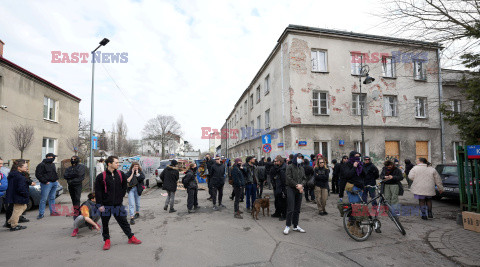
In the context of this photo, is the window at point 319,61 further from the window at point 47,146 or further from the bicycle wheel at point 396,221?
the window at point 47,146

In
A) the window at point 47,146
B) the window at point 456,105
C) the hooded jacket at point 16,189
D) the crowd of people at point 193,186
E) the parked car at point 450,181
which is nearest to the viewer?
the crowd of people at point 193,186

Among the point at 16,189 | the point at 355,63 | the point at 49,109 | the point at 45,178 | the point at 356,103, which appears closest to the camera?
the point at 16,189

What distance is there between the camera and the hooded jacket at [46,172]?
7.29 metres

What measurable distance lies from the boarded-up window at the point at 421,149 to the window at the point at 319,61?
903cm

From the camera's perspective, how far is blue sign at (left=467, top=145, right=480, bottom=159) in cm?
580

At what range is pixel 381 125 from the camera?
56.5 ft

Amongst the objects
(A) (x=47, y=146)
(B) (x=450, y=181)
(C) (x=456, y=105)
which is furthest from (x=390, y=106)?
(A) (x=47, y=146)

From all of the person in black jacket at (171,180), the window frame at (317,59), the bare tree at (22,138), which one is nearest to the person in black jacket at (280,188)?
the person in black jacket at (171,180)

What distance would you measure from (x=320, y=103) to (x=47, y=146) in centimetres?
2042

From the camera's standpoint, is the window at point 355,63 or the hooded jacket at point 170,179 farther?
the window at point 355,63

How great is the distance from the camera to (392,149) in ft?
57.5

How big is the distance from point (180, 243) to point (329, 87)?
49.2 ft

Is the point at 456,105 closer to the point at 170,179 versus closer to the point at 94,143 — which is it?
the point at 170,179

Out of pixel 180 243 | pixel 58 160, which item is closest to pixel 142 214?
pixel 180 243
